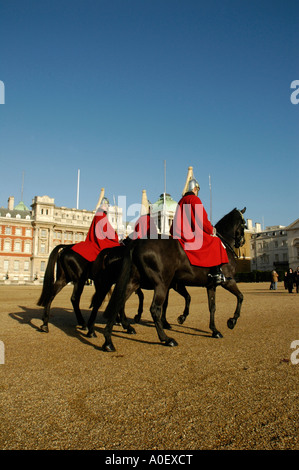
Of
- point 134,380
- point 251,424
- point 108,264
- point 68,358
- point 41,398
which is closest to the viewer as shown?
point 251,424

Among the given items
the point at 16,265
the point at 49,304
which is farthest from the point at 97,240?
the point at 16,265

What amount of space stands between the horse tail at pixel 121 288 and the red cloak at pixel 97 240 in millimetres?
1962

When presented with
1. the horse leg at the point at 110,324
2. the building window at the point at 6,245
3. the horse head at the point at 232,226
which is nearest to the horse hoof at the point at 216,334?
the horse leg at the point at 110,324

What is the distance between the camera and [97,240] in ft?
25.5

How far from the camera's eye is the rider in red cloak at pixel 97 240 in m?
7.52

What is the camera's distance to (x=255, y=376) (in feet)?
12.5

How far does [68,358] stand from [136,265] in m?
1.82

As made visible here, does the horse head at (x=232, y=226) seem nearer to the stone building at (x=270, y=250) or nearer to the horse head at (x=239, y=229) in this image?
the horse head at (x=239, y=229)

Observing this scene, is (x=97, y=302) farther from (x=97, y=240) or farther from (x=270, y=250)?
(x=270, y=250)

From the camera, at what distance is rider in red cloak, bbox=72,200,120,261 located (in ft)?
24.7

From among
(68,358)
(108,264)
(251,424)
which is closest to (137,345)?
(68,358)

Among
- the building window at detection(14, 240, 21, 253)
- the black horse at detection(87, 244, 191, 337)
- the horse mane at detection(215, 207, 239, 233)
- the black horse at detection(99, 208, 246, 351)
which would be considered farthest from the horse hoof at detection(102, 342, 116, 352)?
the building window at detection(14, 240, 21, 253)
